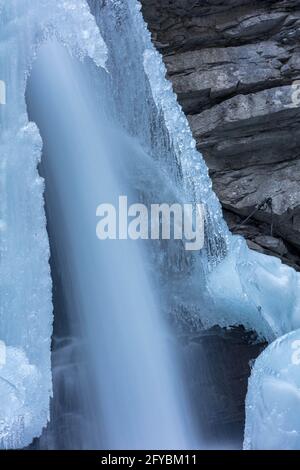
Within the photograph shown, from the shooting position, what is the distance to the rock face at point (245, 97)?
6434 millimetres

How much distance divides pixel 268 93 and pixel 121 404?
4092 mm

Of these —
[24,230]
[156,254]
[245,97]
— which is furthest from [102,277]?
[245,97]

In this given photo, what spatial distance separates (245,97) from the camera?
6.54 metres

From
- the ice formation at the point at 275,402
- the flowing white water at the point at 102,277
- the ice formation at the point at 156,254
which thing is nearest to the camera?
the ice formation at the point at 275,402

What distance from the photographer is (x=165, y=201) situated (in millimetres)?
4797

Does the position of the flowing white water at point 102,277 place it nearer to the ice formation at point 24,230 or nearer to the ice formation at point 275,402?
the ice formation at point 24,230

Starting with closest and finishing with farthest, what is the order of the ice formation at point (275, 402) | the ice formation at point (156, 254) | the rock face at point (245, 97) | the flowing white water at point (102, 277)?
the ice formation at point (275, 402) < the ice formation at point (156, 254) < the flowing white water at point (102, 277) < the rock face at point (245, 97)

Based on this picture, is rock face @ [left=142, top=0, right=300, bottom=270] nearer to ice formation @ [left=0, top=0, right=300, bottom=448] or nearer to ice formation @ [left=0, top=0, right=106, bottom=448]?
ice formation @ [left=0, top=0, right=300, bottom=448]

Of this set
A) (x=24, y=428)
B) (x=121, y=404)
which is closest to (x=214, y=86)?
(x=121, y=404)

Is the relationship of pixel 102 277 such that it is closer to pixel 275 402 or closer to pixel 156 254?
pixel 156 254

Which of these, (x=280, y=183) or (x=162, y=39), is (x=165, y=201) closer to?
(x=280, y=183)

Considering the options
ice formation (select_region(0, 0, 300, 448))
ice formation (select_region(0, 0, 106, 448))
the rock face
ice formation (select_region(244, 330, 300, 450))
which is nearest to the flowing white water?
ice formation (select_region(0, 0, 300, 448))

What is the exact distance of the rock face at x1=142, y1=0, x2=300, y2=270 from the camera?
253 inches

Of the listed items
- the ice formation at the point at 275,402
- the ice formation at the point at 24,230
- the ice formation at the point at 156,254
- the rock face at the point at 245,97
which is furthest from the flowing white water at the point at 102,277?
the rock face at the point at 245,97
